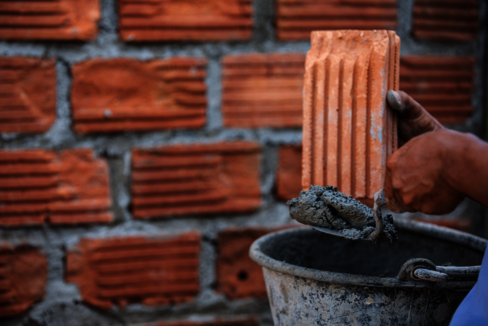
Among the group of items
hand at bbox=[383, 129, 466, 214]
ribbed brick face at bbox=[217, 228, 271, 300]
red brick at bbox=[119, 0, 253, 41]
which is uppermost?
red brick at bbox=[119, 0, 253, 41]

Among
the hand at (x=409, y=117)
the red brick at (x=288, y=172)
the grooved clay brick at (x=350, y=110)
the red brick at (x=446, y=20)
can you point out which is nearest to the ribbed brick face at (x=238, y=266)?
the red brick at (x=288, y=172)

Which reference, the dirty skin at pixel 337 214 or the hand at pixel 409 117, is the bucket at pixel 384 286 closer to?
the dirty skin at pixel 337 214

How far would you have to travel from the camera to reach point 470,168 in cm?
61

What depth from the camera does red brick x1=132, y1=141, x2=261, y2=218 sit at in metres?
1.30

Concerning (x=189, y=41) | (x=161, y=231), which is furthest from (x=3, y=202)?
(x=189, y=41)

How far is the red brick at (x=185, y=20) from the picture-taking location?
4.13 ft

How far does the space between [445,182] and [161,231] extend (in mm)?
920

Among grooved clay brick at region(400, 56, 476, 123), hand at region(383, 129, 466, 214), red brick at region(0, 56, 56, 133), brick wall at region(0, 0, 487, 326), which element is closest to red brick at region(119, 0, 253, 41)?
brick wall at region(0, 0, 487, 326)

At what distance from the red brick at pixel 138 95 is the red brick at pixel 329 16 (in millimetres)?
307

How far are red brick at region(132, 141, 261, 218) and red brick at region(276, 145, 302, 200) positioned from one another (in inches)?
3.0

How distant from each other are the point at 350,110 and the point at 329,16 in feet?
1.95

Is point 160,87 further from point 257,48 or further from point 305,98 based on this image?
point 305,98

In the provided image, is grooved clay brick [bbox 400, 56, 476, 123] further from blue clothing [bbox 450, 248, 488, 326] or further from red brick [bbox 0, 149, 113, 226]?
red brick [bbox 0, 149, 113, 226]

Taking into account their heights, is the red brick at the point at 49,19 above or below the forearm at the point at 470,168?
above
